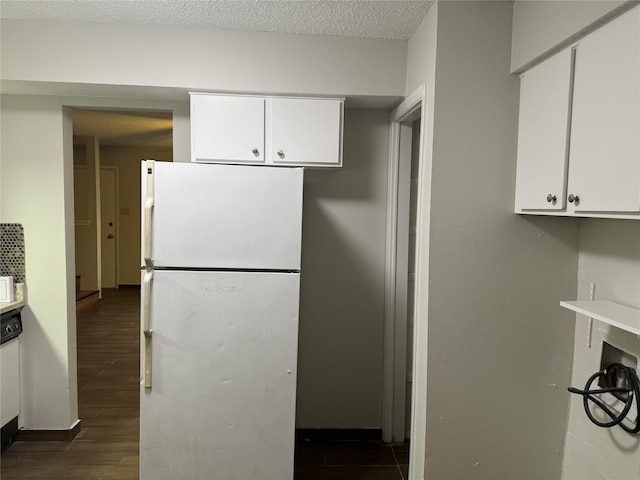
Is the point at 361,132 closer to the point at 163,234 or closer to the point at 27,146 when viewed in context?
the point at 163,234

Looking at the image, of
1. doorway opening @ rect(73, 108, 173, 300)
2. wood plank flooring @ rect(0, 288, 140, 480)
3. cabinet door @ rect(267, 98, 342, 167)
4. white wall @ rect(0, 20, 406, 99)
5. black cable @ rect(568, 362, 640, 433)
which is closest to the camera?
black cable @ rect(568, 362, 640, 433)

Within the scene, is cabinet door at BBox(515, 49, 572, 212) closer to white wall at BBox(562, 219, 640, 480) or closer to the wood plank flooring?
white wall at BBox(562, 219, 640, 480)

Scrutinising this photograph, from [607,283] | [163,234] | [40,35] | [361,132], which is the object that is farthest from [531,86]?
[40,35]

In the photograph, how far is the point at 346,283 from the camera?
2816 mm

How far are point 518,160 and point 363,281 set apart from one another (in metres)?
1.22

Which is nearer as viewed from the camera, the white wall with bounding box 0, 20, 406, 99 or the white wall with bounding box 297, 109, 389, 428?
the white wall with bounding box 0, 20, 406, 99

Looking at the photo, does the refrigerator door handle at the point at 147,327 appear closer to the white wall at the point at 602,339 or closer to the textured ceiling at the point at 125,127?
the white wall at the point at 602,339

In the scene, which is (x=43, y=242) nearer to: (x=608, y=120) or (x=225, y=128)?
(x=225, y=128)

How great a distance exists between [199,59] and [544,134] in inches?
66.3

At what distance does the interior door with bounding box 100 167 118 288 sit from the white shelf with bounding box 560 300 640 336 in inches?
282

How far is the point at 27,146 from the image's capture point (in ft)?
8.61

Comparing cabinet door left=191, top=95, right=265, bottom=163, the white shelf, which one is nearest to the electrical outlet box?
the white shelf

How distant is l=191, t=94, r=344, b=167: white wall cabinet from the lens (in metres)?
2.36

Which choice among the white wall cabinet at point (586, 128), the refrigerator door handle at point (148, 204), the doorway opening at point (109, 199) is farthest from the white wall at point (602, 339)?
the doorway opening at point (109, 199)
